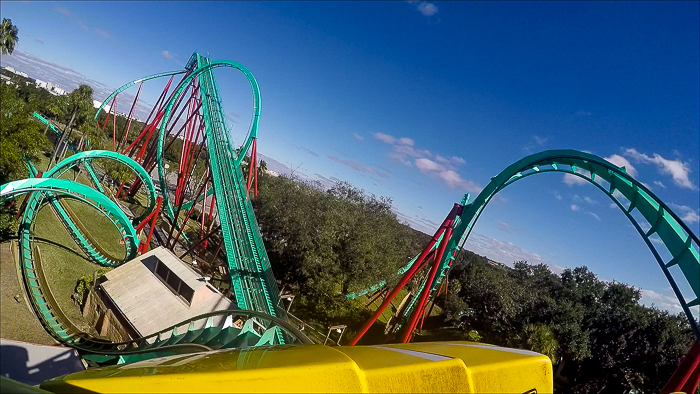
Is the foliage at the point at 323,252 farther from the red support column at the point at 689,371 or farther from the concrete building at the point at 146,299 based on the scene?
the red support column at the point at 689,371

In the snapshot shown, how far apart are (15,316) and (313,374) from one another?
10.9 meters

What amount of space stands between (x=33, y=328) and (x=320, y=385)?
34.4 ft

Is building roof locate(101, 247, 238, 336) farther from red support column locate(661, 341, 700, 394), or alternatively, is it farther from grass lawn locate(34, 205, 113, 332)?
red support column locate(661, 341, 700, 394)

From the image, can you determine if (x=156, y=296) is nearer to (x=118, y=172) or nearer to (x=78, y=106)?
(x=118, y=172)

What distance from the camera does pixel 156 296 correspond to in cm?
1115

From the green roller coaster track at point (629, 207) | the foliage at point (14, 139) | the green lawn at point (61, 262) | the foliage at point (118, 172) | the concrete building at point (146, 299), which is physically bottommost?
the green lawn at point (61, 262)

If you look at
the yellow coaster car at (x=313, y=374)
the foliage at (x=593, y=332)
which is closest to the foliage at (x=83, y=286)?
the yellow coaster car at (x=313, y=374)

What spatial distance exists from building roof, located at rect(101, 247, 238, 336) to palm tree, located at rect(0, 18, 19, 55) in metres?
25.1

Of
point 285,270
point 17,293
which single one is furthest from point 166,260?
point 285,270

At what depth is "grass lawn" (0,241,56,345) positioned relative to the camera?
27.9ft

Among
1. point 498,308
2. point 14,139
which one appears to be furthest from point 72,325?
point 498,308

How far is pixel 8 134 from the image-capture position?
1391 centimetres

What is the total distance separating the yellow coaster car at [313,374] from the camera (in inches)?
44.6

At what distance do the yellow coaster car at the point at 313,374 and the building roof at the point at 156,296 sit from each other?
9.94 meters
